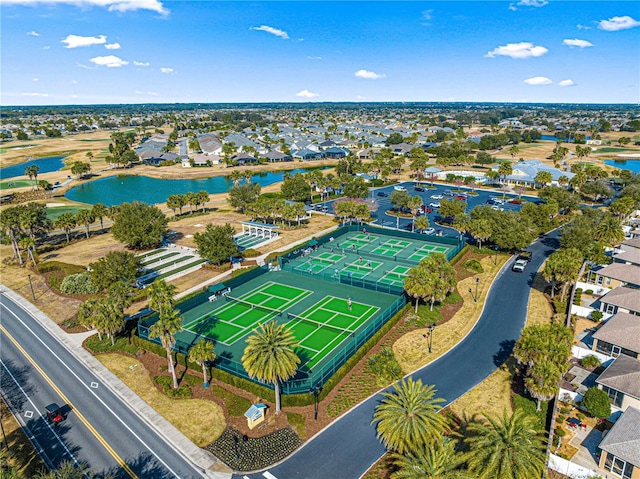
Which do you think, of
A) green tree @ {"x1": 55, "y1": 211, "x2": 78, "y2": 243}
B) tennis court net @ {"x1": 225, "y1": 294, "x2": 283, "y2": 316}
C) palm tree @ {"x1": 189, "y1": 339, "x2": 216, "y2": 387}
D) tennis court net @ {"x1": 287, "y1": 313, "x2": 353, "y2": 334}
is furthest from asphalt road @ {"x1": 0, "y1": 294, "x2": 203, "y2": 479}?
green tree @ {"x1": 55, "y1": 211, "x2": 78, "y2": 243}

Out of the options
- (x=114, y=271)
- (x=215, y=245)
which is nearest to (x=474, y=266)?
(x=215, y=245)

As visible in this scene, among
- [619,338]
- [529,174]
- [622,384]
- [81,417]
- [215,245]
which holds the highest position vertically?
[529,174]

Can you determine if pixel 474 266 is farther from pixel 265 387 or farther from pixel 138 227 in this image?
pixel 138 227

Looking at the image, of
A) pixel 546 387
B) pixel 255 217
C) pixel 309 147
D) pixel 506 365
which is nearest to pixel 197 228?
pixel 255 217

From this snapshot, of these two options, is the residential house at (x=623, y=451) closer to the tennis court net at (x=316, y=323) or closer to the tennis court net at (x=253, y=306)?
the tennis court net at (x=316, y=323)

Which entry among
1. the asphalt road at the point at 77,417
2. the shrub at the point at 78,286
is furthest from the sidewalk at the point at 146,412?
the shrub at the point at 78,286

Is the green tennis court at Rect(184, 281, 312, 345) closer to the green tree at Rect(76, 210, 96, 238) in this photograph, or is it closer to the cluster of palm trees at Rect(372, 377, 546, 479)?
the cluster of palm trees at Rect(372, 377, 546, 479)
